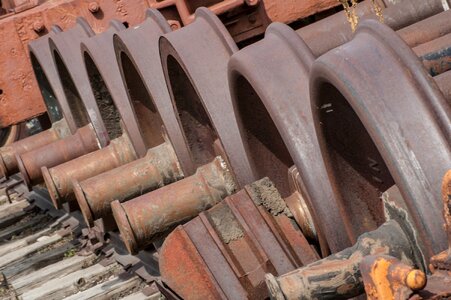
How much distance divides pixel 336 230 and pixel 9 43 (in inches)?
150

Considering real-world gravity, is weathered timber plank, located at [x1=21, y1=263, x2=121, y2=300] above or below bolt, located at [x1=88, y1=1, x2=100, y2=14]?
below

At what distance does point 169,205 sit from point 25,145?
102 inches

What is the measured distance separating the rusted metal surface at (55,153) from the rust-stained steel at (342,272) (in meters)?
3.38

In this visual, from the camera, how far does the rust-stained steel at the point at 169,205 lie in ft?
14.0

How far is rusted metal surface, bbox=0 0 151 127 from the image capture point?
6.74 metres

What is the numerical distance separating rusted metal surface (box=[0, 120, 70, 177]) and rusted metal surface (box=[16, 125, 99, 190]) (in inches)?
13.5

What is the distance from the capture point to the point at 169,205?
435 cm

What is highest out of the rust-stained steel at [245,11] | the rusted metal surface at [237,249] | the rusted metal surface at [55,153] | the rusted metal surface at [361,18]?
the rust-stained steel at [245,11]

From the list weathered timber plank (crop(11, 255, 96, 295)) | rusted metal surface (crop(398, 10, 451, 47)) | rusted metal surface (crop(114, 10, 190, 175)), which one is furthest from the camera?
weathered timber plank (crop(11, 255, 96, 295))

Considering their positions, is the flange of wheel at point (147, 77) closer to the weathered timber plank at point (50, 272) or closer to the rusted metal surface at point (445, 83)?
the weathered timber plank at point (50, 272)

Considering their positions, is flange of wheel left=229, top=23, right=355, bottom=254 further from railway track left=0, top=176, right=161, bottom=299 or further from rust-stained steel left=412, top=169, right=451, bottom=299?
railway track left=0, top=176, right=161, bottom=299

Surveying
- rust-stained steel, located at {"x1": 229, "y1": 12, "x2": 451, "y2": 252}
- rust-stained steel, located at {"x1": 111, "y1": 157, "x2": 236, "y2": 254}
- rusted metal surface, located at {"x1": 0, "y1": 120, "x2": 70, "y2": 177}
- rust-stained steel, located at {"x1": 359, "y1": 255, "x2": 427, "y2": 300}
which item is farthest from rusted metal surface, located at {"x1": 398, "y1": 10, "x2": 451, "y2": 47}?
rusted metal surface, located at {"x1": 0, "y1": 120, "x2": 70, "y2": 177}

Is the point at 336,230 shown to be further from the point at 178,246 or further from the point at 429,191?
the point at 429,191

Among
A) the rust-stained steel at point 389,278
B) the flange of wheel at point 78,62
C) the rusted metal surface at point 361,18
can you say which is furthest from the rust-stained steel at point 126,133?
the rust-stained steel at point 389,278
